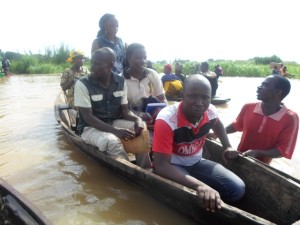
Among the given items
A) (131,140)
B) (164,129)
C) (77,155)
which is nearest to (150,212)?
(131,140)

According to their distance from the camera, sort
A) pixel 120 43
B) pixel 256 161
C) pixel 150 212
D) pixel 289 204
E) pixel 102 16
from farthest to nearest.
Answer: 1. pixel 120 43
2. pixel 102 16
3. pixel 150 212
4. pixel 256 161
5. pixel 289 204

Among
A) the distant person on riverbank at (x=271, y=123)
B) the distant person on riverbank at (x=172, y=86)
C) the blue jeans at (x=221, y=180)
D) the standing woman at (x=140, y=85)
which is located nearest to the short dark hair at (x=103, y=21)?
the standing woman at (x=140, y=85)

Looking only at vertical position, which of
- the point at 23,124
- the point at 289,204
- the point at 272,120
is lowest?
the point at 23,124

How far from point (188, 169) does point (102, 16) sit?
2.62 metres

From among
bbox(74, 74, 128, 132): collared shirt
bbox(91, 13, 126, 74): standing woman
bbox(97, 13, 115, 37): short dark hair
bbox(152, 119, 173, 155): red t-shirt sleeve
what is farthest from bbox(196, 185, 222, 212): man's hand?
bbox(97, 13, 115, 37): short dark hair

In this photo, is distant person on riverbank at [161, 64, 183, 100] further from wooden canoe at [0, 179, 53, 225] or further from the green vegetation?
the green vegetation

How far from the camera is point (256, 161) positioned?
2598 mm

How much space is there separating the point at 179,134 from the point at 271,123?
0.90 metres

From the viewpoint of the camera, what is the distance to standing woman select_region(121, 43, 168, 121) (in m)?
3.56

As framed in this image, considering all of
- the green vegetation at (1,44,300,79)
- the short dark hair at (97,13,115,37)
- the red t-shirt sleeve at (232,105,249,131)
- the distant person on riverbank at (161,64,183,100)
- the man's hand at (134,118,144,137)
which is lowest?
the green vegetation at (1,44,300,79)

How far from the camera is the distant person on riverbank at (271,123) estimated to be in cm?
265

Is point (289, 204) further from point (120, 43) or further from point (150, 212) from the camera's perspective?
point (120, 43)

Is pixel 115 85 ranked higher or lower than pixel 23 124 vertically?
higher

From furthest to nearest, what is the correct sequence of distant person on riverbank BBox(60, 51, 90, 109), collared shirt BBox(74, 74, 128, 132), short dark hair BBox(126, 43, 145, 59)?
distant person on riverbank BBox(60, 51, 90, 109) → short dark hair BBox(126, 43, 145, 59) → collared shirt BBox(74, 74, 128, 132)
